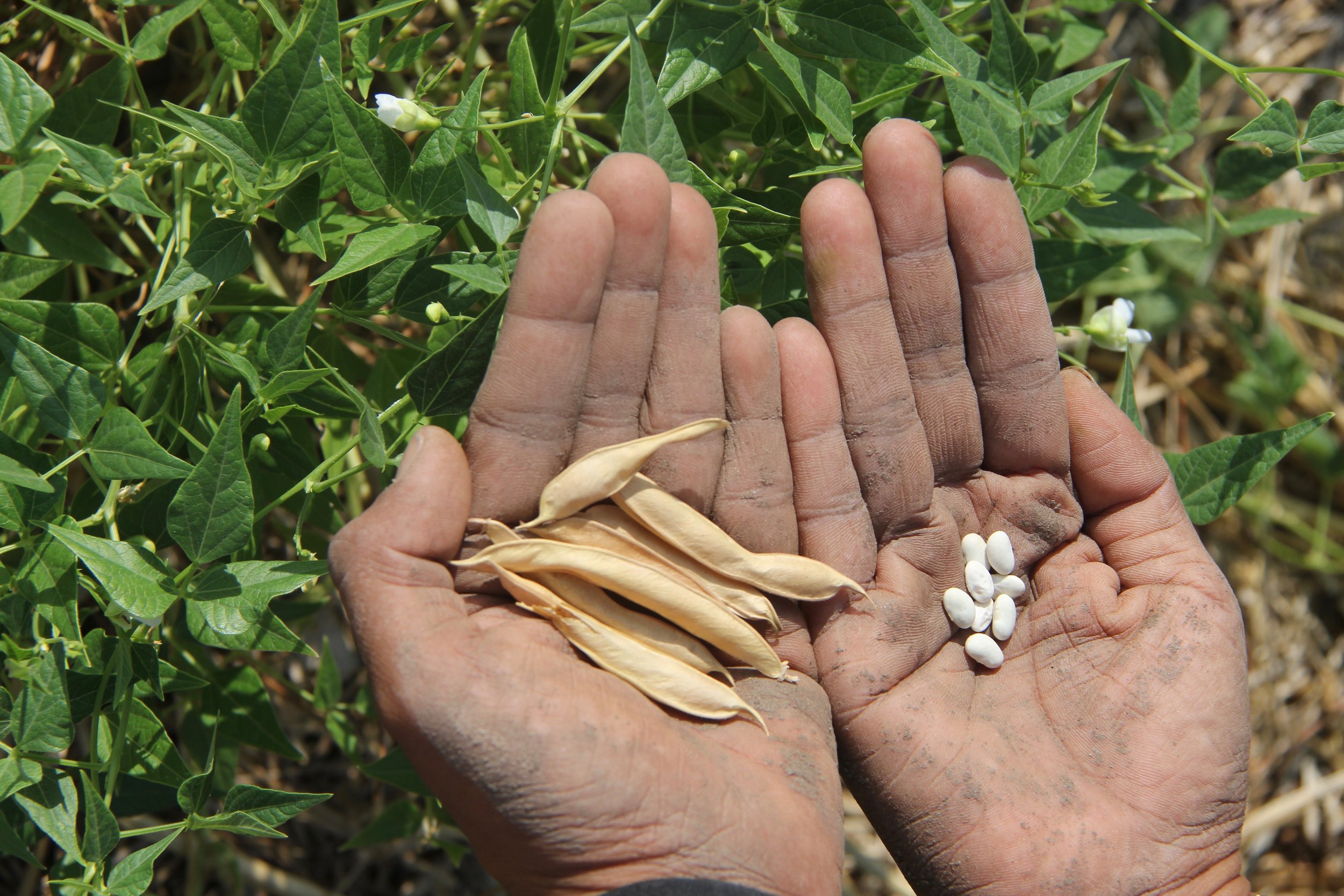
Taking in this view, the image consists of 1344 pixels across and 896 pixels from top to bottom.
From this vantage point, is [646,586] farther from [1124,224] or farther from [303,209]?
[1124,224]

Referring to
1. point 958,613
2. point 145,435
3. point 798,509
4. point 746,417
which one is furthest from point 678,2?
point 958,613

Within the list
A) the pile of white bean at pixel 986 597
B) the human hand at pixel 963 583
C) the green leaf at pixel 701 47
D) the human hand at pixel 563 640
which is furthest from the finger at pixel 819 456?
the green leaf at pixel 701 47

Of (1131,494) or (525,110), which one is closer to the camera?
(525,110)

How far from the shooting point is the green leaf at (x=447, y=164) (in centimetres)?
157

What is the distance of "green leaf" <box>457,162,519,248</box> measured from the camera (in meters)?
1.50

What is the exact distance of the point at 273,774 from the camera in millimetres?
3062

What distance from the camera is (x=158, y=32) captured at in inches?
63.5

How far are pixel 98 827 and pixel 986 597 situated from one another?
1.73 meters

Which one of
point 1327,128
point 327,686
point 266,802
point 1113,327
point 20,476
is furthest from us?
point 327,686

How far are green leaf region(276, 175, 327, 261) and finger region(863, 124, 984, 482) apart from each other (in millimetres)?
1053

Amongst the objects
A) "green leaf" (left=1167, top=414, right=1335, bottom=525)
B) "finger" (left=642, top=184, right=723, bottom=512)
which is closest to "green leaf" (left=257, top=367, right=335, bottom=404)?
"finger" (left=642, top=184, right=723, bottom=512)

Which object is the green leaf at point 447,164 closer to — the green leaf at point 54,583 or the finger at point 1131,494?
the green leaf at point 54,583

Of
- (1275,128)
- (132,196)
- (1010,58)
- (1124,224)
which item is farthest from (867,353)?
(132,196)

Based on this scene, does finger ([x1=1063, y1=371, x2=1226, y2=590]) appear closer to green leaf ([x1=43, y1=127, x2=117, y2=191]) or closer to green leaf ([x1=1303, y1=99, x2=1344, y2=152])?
green leaf ([x1=1303, y1=99, x2=1344, y2=152])
